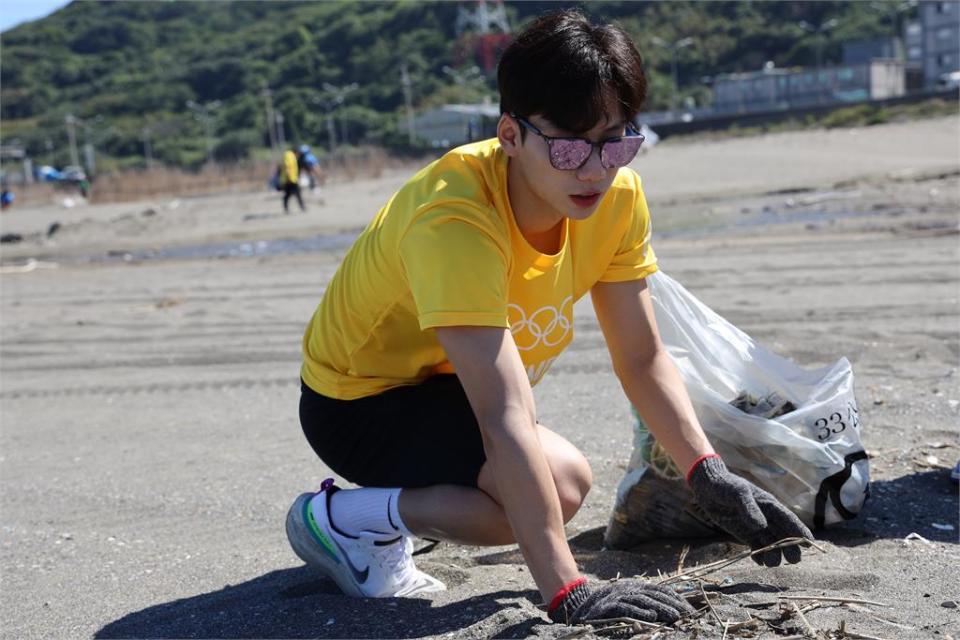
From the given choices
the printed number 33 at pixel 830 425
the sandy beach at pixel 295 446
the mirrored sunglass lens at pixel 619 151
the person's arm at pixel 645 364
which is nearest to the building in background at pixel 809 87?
the sandy beach at pixel 295 446

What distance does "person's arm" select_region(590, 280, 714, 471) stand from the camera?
2623 millimetres

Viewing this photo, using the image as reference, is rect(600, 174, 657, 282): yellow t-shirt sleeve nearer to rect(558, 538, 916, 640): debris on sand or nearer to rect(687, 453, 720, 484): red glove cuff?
rect(687, 453, 720, 484): red glove cuff

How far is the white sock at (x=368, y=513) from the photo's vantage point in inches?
102

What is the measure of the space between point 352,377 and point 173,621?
0.72m

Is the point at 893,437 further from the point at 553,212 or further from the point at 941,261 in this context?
the point at 941,261

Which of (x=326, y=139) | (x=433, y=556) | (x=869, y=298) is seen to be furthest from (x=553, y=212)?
(x=326, y=139)

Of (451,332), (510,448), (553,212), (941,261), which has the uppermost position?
(553,212)

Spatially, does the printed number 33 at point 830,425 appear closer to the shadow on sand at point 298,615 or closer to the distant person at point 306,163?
the shadow on sand at point 298,615

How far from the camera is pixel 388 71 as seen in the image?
9194cm

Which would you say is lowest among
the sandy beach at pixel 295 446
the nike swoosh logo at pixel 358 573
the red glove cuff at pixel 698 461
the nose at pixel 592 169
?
the sandy beach at pixel 295 446

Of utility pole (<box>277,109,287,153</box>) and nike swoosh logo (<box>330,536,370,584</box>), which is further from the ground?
utility pole (<box>277,109,287,153</box>)

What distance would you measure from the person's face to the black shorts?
531 mm

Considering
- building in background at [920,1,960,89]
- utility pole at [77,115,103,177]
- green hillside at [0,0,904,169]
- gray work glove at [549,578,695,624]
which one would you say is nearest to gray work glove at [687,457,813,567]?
gray work glove at [549,578,695,624]

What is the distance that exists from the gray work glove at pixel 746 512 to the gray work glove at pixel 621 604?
1.31 ft
